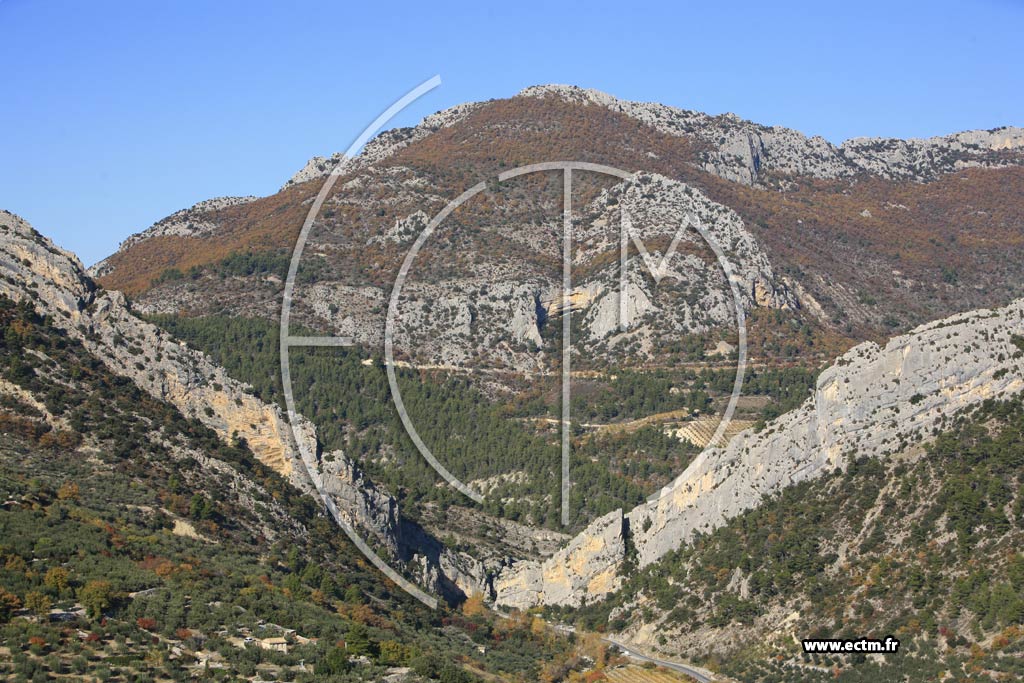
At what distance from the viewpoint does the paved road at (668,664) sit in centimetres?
6594

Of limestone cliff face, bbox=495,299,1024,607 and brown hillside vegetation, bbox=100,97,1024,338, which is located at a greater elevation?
brown hillside vegetation, bbox=100,97,1024,338

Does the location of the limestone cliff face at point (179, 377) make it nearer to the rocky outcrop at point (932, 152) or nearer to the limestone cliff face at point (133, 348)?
the limestone cliff face at point (133, 348)

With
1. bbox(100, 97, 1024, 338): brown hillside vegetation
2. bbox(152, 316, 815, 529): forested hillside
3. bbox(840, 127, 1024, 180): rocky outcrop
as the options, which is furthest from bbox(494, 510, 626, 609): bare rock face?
bbox(840, 127, 1024, 180): rocky outcrop

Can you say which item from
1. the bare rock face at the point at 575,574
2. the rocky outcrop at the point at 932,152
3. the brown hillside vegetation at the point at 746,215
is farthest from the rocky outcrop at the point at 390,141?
the bare rock face at the point at 575,574

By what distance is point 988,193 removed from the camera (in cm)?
17775

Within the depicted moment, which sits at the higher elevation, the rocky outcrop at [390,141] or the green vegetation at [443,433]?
the rocky outcrop at [390,141]

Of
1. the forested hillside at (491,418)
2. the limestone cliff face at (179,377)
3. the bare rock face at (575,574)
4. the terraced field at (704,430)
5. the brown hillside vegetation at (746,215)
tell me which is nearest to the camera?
the limestone cliff face at (179,377)

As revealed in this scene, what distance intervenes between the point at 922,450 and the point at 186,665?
123ft

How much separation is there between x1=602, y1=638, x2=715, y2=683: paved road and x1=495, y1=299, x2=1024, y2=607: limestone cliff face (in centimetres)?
659

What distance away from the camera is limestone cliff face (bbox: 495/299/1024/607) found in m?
72.2

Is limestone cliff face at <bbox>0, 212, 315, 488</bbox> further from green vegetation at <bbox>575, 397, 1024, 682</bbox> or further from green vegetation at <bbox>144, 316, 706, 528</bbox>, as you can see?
green vegetation at <bbox>575, 397, 1024, 682</bbox>

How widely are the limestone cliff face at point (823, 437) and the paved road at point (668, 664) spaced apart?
6593 mm

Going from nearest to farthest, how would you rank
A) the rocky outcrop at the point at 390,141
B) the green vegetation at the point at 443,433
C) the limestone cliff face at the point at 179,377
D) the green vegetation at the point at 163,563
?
the green vegetation at the point at 163,563, the limestone cliff face at the point at 179,377, the green vegetation at the point at 443,433, the rocky outcrop at the point at 390,141

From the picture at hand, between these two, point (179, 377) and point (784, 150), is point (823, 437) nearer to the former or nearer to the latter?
point (179, 377)
